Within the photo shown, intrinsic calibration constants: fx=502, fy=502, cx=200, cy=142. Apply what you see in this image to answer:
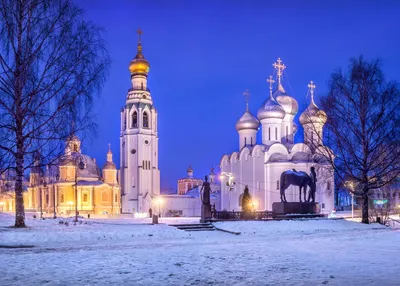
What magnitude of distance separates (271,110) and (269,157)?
20.3 feet

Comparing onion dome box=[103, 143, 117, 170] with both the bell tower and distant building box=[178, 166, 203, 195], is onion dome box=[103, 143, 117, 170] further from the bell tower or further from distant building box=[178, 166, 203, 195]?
distant building box=[178, 166, 203, 195]

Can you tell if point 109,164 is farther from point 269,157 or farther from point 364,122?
point 364,122

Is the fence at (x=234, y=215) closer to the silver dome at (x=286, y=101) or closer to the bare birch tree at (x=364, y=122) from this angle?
the bare birch tree at (x=364, y=122)

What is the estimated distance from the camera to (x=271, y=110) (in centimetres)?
5984

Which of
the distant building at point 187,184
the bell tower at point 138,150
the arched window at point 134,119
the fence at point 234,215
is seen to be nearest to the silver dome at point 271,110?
the bell tower at point 138,150

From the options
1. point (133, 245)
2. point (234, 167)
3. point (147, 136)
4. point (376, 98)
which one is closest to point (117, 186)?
point (147, 136)

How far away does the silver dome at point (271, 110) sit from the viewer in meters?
59.9

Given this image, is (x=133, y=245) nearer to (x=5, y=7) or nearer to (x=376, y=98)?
(x=5, y=7)

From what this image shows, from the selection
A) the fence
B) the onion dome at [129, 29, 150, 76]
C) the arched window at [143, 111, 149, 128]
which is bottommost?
the fence

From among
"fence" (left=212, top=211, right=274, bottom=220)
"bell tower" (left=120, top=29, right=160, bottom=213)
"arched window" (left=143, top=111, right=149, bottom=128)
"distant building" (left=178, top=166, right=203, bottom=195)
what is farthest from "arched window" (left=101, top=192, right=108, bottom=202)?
"fence" (left=212, top=211, right=274, bottom=220)

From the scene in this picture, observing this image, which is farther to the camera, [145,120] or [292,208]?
[145,120]

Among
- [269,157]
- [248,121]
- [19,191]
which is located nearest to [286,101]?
[248,121]

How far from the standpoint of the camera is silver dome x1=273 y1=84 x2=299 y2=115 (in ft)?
207

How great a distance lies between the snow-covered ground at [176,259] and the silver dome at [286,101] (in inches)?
1717
